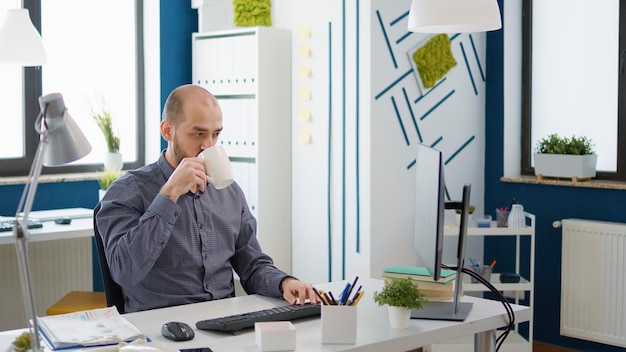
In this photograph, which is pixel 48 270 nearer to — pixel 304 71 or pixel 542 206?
pixel 304 71

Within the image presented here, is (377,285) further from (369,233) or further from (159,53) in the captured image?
(159,53)

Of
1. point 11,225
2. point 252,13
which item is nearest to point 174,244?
point 11,225

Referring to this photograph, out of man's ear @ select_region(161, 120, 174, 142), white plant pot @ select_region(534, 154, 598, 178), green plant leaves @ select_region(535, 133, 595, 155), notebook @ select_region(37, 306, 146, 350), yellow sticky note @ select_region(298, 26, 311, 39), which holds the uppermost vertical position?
yellow sticky note @ select_region(298, 26, 311, 39)

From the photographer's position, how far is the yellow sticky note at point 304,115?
4.62m

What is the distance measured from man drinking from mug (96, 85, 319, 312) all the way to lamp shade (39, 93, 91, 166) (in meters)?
0.72

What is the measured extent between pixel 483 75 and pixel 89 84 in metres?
2.25

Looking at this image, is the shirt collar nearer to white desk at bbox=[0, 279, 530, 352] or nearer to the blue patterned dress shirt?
the blue patterned dress shirt

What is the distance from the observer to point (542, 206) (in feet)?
15.2

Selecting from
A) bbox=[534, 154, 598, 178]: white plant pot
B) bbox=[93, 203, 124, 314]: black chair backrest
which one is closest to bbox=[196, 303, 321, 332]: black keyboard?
bbox=[93, 203, 124, 314]: black chair backrest

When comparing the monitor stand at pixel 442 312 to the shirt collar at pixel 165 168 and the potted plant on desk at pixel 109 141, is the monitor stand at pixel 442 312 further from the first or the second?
the potted plant on desk at pixel 109 141

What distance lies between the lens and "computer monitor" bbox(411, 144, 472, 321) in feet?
6.90

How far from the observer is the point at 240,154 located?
4770mm

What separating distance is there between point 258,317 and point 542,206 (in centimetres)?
284

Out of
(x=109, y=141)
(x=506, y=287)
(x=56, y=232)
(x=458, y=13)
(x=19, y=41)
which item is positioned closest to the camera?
(x=458, y=13)
